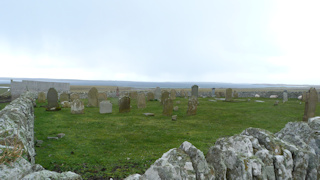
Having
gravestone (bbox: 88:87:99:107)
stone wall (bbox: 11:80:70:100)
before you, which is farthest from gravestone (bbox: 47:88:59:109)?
stone wall (bbox: 11:80:70:100)

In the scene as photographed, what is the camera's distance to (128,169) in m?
5.69

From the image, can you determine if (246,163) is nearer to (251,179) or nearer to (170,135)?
(251,179)

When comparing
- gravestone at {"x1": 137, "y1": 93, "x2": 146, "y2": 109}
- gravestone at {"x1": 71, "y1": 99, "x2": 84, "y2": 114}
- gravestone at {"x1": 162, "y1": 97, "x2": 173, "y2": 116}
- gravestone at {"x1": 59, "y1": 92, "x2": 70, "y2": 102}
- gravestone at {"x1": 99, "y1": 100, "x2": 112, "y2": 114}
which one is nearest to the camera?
gravestone at {"x1": 162, "y1": 97, "x2": 173, "y2": 116}

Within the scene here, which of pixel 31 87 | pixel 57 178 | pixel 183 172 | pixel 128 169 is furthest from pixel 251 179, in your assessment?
pixel 31 87

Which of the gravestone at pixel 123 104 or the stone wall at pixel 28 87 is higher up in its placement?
the stone wall at pixel 28 87

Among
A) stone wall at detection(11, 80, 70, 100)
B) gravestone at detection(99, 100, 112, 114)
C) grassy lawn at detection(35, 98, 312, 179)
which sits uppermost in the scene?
stone wall at detection(11, 80, 70, 100)

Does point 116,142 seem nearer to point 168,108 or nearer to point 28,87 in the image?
point 168,108

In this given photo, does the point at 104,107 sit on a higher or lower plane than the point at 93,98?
lower

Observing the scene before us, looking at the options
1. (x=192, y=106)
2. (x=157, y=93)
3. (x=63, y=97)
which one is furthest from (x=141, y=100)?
(x=63, y=97)

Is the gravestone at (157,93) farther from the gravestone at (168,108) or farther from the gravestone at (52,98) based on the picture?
the gravestone at (52,98)

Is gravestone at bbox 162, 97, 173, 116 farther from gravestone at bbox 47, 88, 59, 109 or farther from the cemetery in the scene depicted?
gravestone at bbox 47, 88, 59, 109

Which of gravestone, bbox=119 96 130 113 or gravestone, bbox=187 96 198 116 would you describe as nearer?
gravestone, bbox=187 96 198 116

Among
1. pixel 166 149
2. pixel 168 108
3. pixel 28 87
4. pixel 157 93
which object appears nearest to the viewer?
pixel 166 149

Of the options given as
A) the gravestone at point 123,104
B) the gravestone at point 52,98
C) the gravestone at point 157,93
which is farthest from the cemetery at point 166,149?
the gravestone at point 157,93
